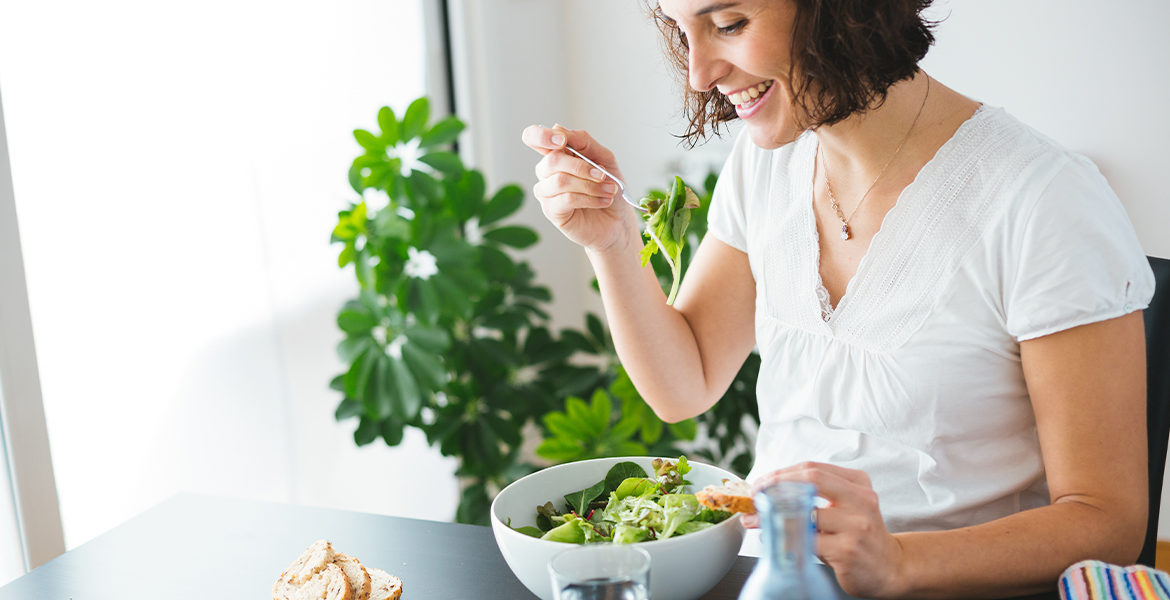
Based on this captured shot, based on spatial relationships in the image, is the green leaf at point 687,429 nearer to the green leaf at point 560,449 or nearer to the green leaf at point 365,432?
the green leaf at point 560,449

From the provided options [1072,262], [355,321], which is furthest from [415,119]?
[1072,262]

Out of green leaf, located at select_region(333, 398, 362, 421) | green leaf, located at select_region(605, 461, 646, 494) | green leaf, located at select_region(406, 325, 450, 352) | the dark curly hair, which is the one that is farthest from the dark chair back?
green leaf, located at select_region(333, 398, 362, 421)

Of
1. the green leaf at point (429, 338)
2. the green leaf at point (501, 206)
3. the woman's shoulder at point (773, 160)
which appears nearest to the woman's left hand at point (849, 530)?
the woman's shoulder at point (773, 160)

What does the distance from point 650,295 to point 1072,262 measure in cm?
58

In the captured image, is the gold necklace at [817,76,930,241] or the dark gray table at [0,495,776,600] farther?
the gold necklace at [817,76,930,241]

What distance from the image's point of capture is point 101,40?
5.94 feet

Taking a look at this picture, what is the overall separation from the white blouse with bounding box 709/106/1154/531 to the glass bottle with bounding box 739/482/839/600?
1.87 feet

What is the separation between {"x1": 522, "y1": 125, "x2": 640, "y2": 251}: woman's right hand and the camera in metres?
1.25

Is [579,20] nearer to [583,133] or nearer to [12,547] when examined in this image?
[583,133]

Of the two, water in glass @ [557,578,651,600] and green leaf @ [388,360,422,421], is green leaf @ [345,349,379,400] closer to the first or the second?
green leaf @ [388,360,422,421]

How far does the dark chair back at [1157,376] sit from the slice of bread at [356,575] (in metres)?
0.94

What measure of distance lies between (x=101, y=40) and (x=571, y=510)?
1393 millimetres

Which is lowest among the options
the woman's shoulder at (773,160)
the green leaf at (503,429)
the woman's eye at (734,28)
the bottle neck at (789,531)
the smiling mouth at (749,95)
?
the green leaf at (503,429)

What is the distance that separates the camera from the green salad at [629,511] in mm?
940
